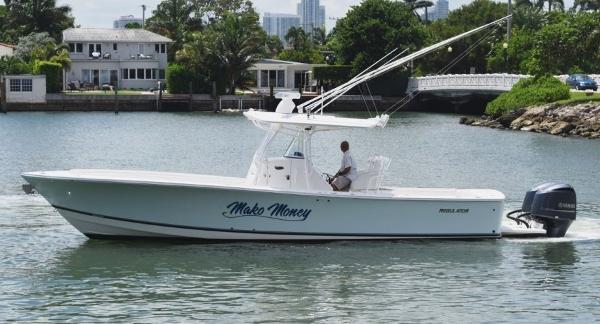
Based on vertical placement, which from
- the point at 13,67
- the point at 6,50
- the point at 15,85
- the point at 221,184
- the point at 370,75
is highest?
the point at 6,50

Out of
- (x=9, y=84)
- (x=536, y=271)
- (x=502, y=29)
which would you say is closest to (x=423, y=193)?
(x=536, y=271)

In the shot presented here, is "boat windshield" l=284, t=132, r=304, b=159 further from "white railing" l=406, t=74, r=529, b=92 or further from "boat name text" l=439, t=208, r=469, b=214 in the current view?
"white railing" l=406, t=74, r=529, b=92

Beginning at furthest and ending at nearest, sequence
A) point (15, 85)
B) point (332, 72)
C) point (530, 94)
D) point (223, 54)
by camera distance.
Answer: point (332, 72) < point (223, 54) < point (15, 85) < point (530, 94)

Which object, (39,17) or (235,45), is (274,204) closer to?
(235,45)

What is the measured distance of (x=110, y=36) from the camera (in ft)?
372

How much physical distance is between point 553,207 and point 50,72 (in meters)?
79.2

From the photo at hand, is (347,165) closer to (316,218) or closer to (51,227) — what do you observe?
(316,218)

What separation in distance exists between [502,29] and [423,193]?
312ft

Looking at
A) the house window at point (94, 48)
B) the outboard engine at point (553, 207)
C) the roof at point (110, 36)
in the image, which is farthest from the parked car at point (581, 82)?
the outboard engine at point (553, 207)

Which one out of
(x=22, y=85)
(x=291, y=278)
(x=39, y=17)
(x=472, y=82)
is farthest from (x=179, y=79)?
(x=291, y=278)

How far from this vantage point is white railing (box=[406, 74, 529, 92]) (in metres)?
86.7

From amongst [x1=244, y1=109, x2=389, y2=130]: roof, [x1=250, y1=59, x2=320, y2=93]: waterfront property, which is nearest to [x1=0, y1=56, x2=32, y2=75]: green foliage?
[x1=250, y1=59, x2=320, y2=93]: waterfront property

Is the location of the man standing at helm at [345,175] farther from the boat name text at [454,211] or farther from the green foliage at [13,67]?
the green foliage at [13,67]

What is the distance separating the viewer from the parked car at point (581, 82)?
8038 cm
